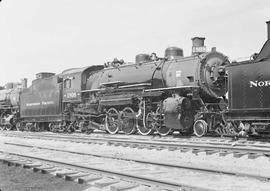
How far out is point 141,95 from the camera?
15781 millimetres

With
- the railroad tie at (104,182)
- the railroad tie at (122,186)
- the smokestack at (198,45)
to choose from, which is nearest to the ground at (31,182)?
the railroad tie at (104,182)

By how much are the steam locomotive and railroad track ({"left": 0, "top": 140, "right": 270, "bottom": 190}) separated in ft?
17.8

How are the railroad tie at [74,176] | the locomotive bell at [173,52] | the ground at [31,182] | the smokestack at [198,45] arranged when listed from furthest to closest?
the locomotive bell at [173,52], the smokestack at [198,45], the railroad tie at [74,176], the ground at [31,182]

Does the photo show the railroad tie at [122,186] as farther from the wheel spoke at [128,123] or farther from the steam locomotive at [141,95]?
the wheel spoke at [128,123]

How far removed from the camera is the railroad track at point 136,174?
580 centimetres

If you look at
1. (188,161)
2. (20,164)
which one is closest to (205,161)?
(188,161)

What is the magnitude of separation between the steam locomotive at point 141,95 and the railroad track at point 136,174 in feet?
17.8

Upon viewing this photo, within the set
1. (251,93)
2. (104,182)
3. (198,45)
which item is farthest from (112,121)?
(104,182)

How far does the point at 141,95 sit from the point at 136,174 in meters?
9.24

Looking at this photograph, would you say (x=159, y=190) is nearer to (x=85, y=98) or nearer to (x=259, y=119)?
(x=259, y=119)

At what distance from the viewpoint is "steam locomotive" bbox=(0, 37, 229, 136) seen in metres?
14.1

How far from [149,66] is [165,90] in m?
1.58

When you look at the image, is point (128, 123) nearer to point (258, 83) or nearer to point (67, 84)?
point (67, 84)

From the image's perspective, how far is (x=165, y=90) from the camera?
1511 cm
